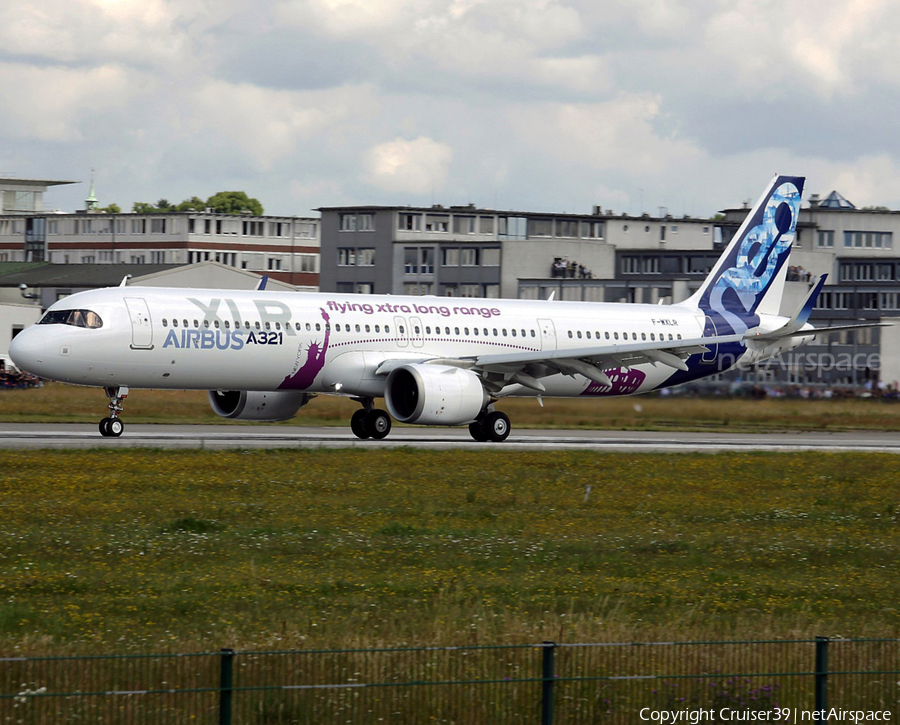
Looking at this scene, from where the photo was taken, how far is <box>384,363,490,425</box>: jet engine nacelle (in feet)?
121

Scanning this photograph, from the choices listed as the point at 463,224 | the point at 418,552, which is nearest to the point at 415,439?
the point at 418,552

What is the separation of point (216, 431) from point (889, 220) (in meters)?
111

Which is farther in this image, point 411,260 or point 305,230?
point 305,230

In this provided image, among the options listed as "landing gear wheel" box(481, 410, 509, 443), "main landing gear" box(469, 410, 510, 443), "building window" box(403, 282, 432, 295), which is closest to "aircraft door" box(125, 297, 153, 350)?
"main landing gear" box(469, 410, 510, 443)

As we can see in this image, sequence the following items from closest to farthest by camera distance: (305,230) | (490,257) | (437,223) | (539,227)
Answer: (490,257) → (437,223) → (539,227) → (305,230)

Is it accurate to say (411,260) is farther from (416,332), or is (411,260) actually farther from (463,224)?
(416,332)

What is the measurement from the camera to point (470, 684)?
1067cm

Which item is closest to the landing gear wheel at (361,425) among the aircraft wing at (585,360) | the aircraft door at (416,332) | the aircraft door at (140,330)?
the aircraft door at (416,332)

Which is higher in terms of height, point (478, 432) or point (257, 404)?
point (257, 404)

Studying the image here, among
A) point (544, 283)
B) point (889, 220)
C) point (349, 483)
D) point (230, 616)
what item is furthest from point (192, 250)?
point (230, 616)

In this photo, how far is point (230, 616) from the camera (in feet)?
47.9

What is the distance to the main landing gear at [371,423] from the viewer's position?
40.1 metres

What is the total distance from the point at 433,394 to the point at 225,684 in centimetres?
2750

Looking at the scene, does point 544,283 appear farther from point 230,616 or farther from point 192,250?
point 230,616
